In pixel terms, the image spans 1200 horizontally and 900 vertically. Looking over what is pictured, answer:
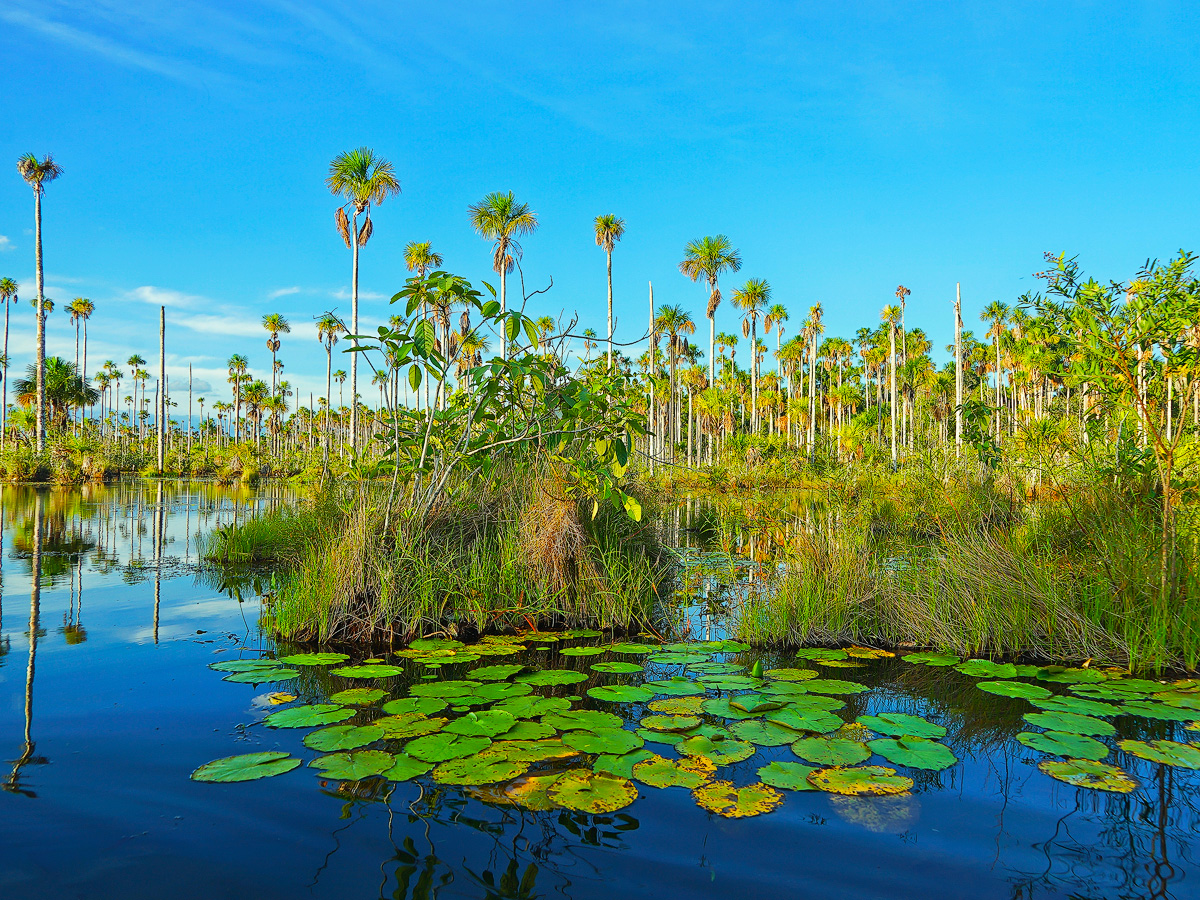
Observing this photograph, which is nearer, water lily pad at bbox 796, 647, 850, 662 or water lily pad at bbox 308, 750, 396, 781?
water lily pad at bbox 308, 750, 396, 781

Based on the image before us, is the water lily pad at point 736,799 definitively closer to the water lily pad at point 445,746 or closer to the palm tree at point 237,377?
the water lily pad at point 445,746

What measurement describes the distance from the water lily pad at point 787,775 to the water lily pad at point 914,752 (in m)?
0.50

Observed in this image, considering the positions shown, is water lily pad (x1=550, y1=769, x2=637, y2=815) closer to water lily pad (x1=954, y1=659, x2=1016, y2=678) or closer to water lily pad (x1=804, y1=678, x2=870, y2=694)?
water lily pad (x1=804, y1=678, x2=870, y2=694)

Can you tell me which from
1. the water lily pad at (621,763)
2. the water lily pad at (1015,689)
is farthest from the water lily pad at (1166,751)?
the water lily pad at (621,763)

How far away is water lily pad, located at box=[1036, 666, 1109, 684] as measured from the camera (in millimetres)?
4840

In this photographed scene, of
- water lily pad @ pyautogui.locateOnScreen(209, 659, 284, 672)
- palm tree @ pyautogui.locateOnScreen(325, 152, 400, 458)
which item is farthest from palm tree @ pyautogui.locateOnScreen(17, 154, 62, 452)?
water lily pad @ pyautogui.locateOnScreen(209, 659, 284, 672)

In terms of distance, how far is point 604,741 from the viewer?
3.70 meters

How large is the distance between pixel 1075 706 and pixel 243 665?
20.1 feet

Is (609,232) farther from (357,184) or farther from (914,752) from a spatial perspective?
(914,752)

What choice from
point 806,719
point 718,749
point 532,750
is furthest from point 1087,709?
point 532,750

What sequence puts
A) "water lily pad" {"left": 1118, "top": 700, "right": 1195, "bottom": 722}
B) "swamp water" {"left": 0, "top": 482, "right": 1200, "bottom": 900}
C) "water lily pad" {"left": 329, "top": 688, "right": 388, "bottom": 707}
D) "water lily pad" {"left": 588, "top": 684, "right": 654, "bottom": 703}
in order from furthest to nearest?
1. "water lily pad" {"left": 588, "top": 684, "right": 654, "bottom": 703}
2. "water lily pad" {"left": 329, "top": 688, "right": 388, "bottom": 707}
3. "water lily pad" {"left": 1118, "top": 700, "right": 1195, "bottom": 722}
4. "swamp water" {"left": 0, "top": 482, "right": 1200, "bottom": 900}

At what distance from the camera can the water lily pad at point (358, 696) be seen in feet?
14.4

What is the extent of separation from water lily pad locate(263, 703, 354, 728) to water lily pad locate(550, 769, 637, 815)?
1679 mm

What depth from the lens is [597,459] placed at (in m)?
7.05
